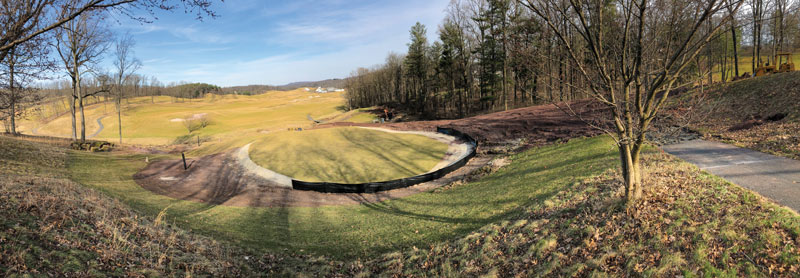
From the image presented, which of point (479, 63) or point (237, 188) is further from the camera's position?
point (479, 63)

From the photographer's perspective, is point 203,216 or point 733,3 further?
point 203,216

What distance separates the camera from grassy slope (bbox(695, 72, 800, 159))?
12180mm

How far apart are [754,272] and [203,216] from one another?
15.0 m

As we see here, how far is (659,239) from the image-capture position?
5.69m

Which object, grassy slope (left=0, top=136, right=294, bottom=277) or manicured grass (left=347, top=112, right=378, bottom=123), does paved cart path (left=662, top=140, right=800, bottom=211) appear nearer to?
grassy slope (left=0, top=136, right=294, bottom=277)

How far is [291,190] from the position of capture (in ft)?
60.2

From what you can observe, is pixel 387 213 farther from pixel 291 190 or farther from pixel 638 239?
pixel 638 239

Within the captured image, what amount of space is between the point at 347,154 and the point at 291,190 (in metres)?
7.85

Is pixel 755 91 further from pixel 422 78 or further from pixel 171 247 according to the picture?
pixel 422 78

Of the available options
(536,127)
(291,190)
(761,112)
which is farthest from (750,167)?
(291,190)

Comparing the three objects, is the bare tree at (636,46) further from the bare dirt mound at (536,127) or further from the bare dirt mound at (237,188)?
the bare dirt mound at (536,127)

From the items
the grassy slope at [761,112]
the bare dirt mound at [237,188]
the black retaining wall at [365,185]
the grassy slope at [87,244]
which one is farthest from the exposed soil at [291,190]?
the grassy slope at [87,244]

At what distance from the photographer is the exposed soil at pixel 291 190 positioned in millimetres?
16250

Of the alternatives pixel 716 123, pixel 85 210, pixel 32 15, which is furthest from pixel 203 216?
pixel 716 123
